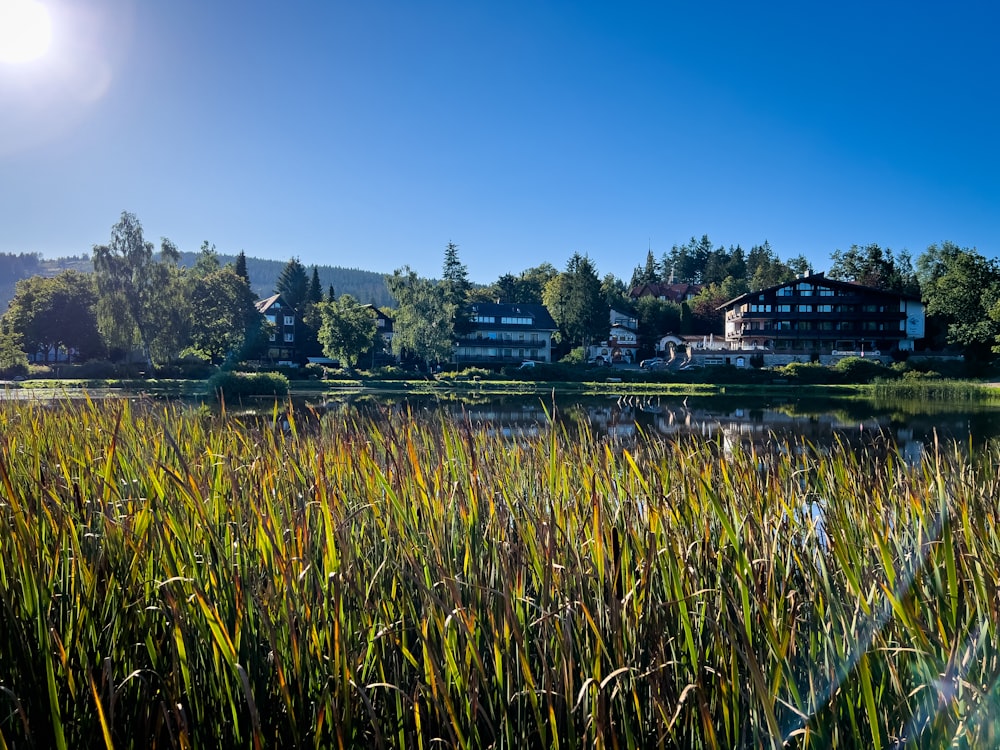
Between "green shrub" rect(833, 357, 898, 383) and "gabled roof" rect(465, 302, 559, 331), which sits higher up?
"gabled roof" rect(465, 302, 559, 331)

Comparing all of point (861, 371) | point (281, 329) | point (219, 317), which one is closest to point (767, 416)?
point (861, 371)

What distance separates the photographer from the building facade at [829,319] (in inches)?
2687

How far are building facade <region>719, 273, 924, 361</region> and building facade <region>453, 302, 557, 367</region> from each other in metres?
19.4

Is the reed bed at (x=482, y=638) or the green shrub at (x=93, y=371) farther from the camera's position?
the green shrub at (x=93, y=371)

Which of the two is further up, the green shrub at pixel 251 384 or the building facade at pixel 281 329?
the building facade at pixel 281 329

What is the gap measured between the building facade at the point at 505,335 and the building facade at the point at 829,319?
19.4 meters

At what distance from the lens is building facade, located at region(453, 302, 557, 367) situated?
229 feet

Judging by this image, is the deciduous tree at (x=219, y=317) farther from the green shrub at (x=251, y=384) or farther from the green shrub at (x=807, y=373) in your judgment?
the green shrub at (x=807, y=373)

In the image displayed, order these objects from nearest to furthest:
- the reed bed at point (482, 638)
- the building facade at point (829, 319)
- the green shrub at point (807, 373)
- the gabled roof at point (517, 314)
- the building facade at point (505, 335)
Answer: the reed bed at point (482, 638) → the green shrub at point (807, 373) → the building facade at point (829, 319) → the building facade at point (505, 335) → the gabled roof at point (517, 314)

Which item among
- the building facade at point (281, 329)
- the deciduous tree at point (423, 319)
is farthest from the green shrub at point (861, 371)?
the building facade at point (281, 329)

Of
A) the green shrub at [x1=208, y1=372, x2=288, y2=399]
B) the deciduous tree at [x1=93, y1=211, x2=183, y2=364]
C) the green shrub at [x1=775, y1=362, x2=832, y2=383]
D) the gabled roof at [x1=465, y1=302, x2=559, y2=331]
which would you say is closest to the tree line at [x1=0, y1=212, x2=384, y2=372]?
the deciduous tree at [x1=93, y1=211, x2=183, y2=364]

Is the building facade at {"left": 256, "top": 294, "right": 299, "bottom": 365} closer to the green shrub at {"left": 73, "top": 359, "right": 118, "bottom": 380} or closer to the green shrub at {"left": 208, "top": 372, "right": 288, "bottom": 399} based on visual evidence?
the green shrub at {"left": 73, "top": 359, "right": 118, "bottom": 380}

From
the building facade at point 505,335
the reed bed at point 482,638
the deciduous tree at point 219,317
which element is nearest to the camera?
the reed bed at point 482,638

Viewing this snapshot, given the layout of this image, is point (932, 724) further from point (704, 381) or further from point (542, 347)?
point (542, 347)
